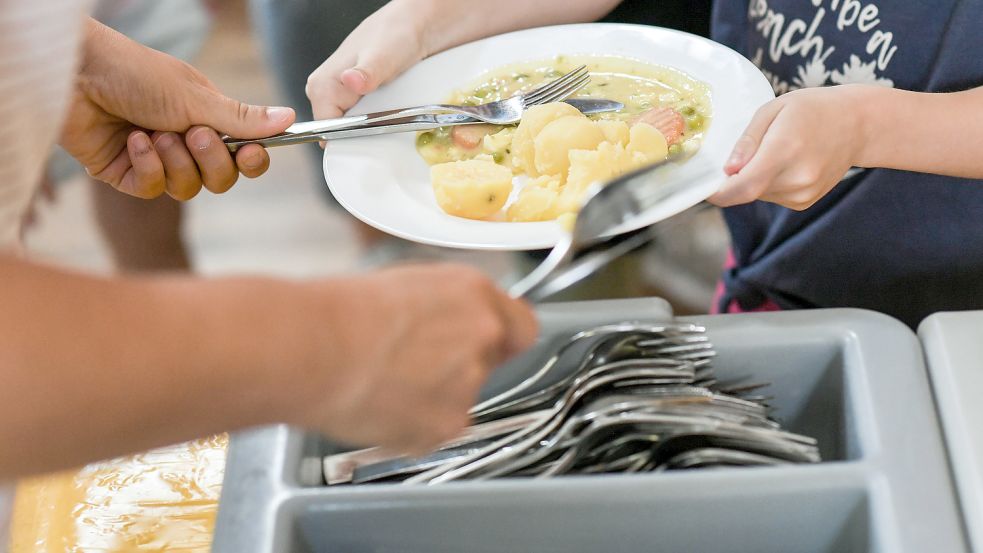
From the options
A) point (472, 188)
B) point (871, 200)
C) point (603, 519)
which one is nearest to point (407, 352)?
point (603, 519)

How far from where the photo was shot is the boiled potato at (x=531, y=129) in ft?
3.20

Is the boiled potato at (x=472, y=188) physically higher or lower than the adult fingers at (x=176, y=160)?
lower

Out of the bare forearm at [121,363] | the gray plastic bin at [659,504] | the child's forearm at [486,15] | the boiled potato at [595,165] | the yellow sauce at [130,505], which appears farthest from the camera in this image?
the child's forearm at [486,15]

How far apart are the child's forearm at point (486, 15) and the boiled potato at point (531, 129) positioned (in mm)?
215

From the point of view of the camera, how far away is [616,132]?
0.96 metres

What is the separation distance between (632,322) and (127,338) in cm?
45

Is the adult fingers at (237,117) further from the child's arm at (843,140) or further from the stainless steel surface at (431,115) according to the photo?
the child's arm at (843,140)

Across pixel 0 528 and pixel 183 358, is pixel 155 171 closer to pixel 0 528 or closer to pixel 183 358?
pixel 0 528

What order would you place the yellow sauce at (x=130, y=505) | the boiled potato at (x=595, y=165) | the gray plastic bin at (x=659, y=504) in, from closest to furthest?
the gray plastic bin at (x=659, y=504) → the yellow sauce at (x=130, y=505) → the boiled potato at (x=595, y=165)

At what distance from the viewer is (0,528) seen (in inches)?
30.5

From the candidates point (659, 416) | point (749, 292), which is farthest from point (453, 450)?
point (749, 292)

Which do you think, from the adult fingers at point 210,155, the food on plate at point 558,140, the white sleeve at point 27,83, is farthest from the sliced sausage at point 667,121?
the white sleeve at point 27,83

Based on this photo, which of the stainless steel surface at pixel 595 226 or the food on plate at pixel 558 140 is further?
the food on plate at pixel 558 140

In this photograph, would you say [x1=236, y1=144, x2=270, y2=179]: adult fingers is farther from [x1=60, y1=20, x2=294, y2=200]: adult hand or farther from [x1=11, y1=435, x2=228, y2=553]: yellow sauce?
[x1=11, y1=435, x2=228, y2=553]: yellow sauce
